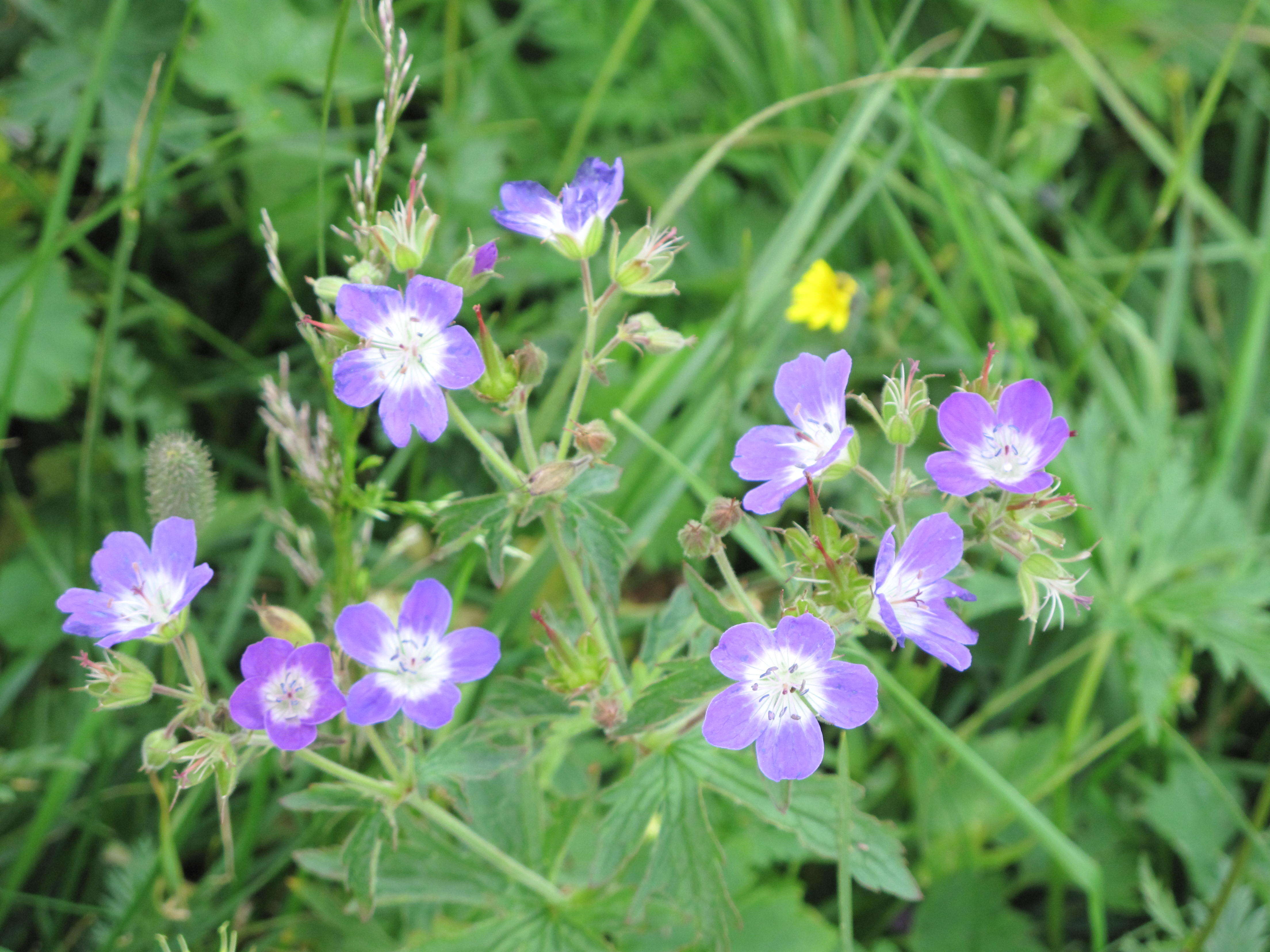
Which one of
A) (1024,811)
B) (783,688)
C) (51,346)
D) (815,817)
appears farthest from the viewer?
(51,346)

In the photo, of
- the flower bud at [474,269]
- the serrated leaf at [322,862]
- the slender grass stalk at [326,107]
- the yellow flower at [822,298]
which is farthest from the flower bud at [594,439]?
the yellow flower at [822,298]

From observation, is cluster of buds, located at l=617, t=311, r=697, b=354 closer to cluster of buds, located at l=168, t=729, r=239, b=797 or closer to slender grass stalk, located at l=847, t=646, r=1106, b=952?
slender grass stalk, located at l=847, t=646, r=1106, b=952

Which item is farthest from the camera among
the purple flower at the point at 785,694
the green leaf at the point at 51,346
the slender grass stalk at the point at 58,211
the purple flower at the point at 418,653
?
the green leaf at the point at 51,346

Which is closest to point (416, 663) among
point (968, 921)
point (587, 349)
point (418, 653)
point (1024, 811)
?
point (418, 653)

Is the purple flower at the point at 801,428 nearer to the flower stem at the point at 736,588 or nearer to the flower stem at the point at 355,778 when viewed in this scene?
the flower stem at the point at 736,588

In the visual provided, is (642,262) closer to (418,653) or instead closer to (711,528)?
(711,528)

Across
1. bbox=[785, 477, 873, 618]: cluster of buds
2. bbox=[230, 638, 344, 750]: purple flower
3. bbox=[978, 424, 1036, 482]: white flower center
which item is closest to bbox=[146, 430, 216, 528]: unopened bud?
bbox=[230, 638, 344, 750]: purple flower
